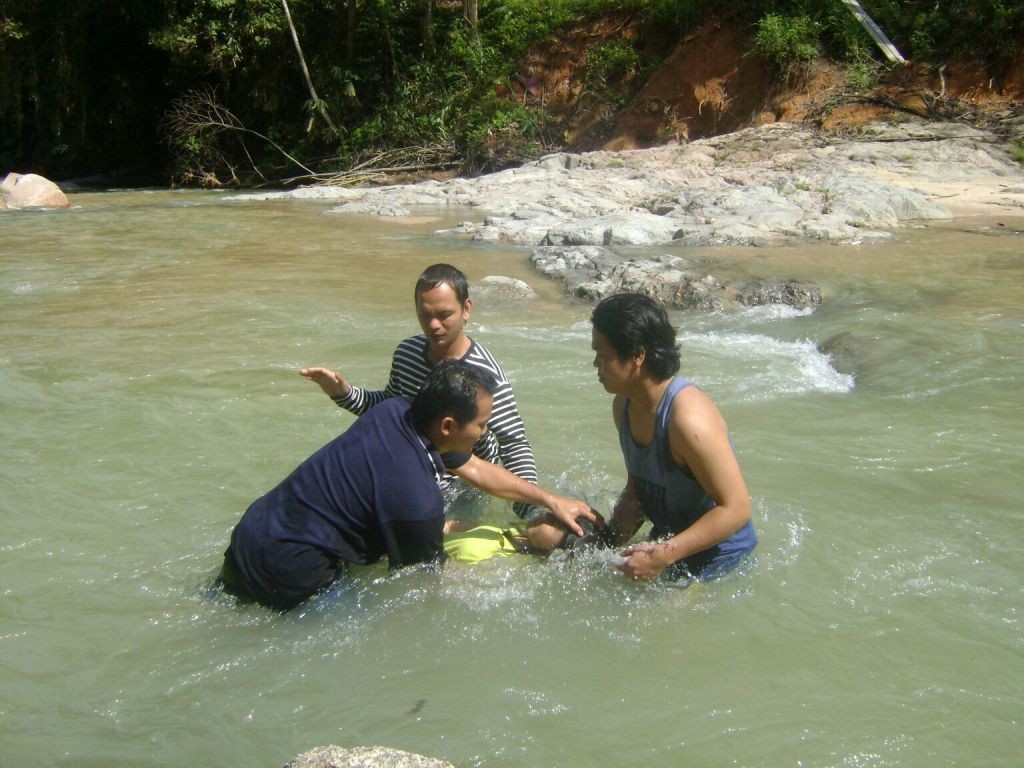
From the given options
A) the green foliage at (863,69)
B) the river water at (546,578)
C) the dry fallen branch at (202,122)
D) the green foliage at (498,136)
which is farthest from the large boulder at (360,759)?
the dry fallen branch at (202,122)

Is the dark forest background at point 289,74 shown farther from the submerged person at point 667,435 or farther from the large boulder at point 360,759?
the large boulder at point 360,759

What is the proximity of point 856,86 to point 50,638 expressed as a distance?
1577 centimetres

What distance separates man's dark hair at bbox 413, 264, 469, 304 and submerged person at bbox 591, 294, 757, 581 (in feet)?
2.93

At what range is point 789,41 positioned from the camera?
671 inches

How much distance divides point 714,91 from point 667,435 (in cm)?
1664

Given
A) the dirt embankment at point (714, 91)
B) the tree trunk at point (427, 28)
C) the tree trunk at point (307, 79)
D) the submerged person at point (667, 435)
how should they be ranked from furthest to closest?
the tree trunk at point (427, 28)
the tree trunk at point (307, 79)
the dirt embankment at point (714, 91)
the submerged person at point (667, 435)

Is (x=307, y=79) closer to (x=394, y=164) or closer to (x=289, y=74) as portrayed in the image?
(x=289, y=74)

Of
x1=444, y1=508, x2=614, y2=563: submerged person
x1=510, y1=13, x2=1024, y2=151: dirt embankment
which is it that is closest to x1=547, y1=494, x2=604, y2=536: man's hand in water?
x1=444, y1=508, x2=614, y2=563: submerged person

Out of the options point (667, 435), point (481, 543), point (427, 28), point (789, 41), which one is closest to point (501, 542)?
point (481, 543)

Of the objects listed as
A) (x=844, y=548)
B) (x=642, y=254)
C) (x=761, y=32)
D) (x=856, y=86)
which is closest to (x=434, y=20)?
(x=761, y=32)

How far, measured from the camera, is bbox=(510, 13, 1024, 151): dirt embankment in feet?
50.0

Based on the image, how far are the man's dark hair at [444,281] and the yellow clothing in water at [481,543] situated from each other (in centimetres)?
88

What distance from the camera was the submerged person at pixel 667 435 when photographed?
282cm

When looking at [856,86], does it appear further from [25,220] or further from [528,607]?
[528,607]
